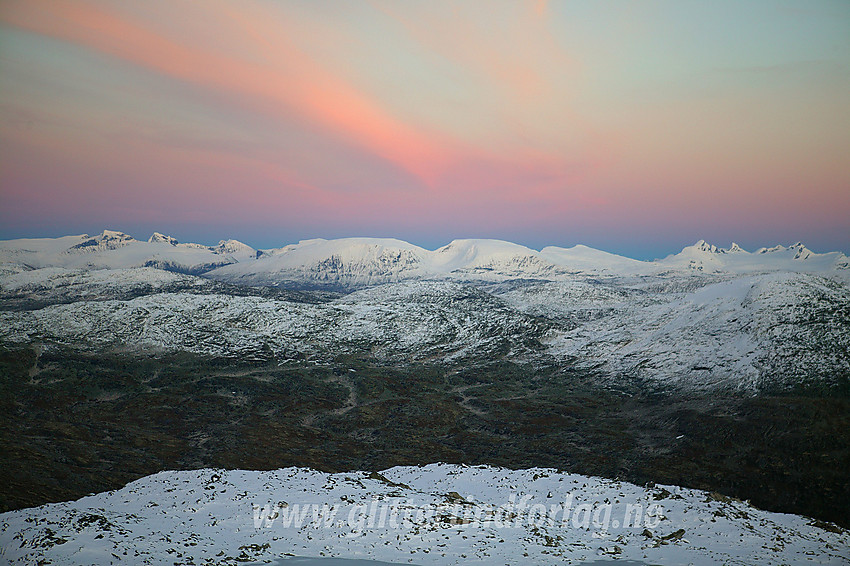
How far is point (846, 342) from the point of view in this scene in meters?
87.9

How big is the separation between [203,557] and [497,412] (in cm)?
8038

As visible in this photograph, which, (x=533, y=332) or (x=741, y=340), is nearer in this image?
(x=741, y=340)

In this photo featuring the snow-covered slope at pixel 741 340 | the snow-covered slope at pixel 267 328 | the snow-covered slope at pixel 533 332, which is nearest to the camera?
the snow-covered slope at pixel 741 340

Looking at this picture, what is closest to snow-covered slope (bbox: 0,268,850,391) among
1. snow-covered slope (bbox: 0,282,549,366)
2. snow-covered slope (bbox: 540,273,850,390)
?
snow-covered slope (bbox: 540,273,850,390)

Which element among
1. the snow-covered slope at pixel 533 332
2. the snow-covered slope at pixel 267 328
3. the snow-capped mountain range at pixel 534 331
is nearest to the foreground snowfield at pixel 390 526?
the snow-covered slope at pixel 533 332

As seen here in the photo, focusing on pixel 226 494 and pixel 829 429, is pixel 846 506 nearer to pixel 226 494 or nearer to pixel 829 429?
pixel 829 429

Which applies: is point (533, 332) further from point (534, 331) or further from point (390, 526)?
point (390, 526)

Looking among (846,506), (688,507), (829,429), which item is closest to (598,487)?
(688,507)

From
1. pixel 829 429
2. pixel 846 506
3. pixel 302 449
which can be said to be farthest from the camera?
pixel 302 449

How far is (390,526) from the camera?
27.1 m

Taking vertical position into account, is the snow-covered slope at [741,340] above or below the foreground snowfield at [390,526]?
above

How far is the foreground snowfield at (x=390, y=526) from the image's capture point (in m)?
22.0

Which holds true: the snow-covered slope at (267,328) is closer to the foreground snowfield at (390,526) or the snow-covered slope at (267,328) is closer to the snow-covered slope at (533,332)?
the snow-covered slope at (533,332)

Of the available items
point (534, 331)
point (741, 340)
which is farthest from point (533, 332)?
point (741, 340)
